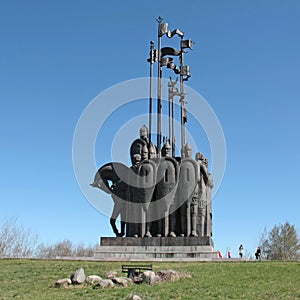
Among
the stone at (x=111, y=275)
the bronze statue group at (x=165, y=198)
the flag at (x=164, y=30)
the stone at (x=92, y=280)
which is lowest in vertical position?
the stone at (x=92, y=280)

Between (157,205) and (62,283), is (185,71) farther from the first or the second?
(62,283)

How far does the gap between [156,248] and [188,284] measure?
9606mm

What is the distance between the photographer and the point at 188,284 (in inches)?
551

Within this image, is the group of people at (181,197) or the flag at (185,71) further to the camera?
the flag at (185,71)

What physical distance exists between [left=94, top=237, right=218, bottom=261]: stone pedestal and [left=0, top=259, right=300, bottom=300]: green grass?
4162mm

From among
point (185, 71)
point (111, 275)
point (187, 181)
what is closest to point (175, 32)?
point (185, 71)

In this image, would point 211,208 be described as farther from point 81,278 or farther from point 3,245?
point 3,245

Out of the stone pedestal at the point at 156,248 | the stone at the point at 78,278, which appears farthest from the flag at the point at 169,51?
the stone at the point at 78,278

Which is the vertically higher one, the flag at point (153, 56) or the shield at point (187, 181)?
the flag at point (153, 56)

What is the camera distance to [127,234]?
25.1 metres

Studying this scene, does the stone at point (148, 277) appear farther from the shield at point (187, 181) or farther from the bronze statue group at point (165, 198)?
the shield at point (187, 181)

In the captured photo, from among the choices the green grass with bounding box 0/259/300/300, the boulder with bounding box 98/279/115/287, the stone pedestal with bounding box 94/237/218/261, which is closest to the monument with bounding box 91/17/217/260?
the stone pedestal with bounding box 94/237/218/261

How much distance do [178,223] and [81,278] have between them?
11032 mm

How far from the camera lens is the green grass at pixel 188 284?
12633 mm
